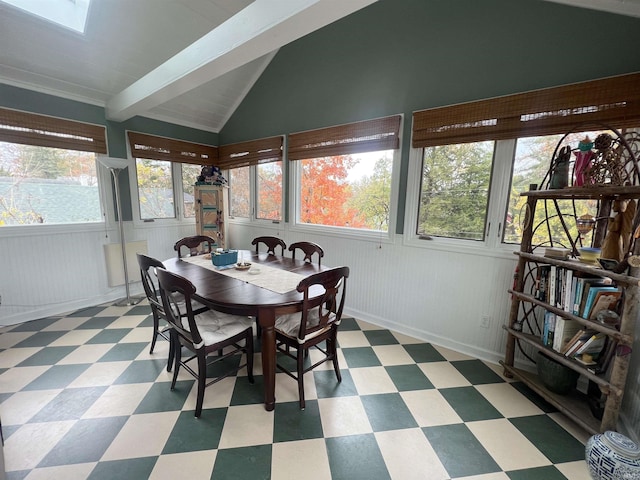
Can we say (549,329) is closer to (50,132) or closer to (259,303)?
(259,303)

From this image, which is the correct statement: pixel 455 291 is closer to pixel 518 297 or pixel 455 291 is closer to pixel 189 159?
pixel 518 297

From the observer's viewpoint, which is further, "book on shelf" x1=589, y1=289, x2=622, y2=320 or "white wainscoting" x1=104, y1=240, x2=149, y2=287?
"white wainscoting" x1=104, y1=240, x2=149, y2=287

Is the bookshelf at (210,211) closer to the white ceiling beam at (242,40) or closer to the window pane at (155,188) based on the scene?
the window pane at (155,188)

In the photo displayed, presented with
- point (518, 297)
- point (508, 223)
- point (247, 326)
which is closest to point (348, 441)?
point (247, 326)

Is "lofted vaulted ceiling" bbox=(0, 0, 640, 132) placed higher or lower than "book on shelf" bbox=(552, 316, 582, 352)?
higher

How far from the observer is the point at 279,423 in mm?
1548

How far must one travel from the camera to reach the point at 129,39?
252 centimetres

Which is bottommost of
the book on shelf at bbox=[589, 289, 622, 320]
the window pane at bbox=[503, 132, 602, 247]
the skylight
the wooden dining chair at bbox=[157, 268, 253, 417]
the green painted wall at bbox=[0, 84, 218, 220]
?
the wooden dining chair at bbox=[157, 268, 253, 417]

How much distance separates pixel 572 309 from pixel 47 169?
4.88 m

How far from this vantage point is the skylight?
6.91 ft

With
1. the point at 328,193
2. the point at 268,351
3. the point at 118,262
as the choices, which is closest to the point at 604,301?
the point at 268,351

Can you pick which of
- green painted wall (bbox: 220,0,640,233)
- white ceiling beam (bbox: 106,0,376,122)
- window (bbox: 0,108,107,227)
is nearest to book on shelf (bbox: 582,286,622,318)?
green painted wall (bbox: 220,0,640,233)

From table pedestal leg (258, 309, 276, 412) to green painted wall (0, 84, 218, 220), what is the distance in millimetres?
3039

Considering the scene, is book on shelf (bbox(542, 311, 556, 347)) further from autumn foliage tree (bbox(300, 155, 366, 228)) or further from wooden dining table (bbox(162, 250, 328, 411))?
Answer: autumn foliage tree (bbox(300, 155, 366, 228))
